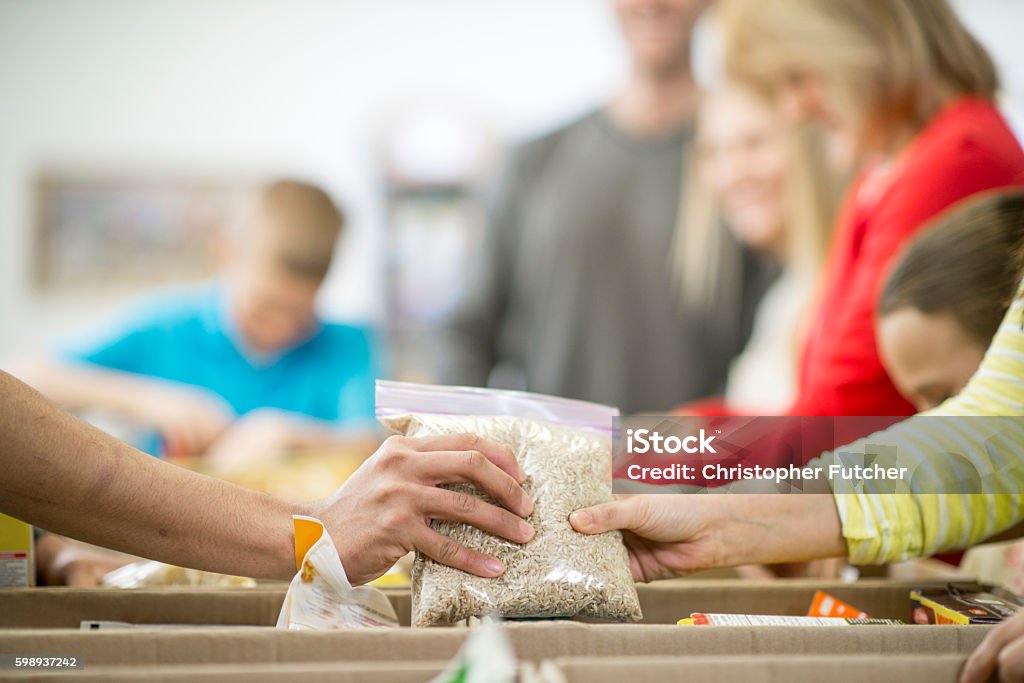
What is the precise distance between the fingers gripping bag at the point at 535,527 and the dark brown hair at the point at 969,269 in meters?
0.49

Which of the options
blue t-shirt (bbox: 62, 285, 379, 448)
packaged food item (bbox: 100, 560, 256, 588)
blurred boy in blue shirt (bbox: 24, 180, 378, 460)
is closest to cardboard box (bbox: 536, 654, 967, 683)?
packaged food item (bbox: 100, 560, 256, 588)

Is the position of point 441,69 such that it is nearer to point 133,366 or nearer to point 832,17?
point 133,366

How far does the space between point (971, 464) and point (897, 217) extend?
0.47 metres

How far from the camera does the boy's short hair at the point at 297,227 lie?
8.27ft

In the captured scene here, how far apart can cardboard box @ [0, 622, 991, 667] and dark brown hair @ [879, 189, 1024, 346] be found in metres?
0.54

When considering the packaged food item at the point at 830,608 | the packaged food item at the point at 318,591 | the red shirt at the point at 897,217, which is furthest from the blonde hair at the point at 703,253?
the packaged food item at the point at 318,591

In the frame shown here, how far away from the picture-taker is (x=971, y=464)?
900 millimetres

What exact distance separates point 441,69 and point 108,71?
1.29m

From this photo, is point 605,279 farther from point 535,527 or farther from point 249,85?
point 535,527

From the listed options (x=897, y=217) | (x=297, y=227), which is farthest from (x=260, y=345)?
(x=897, y=217)

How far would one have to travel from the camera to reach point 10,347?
3402mm

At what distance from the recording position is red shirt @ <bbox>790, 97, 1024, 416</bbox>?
1.22 metres

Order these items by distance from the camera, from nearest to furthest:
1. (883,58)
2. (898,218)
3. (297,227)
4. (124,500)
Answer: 1. (124,500)
2. (898,218)
3. (883,58)
4. (297,227)

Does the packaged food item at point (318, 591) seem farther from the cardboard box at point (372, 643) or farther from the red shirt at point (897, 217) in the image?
the red shirt at point (897, 217)
